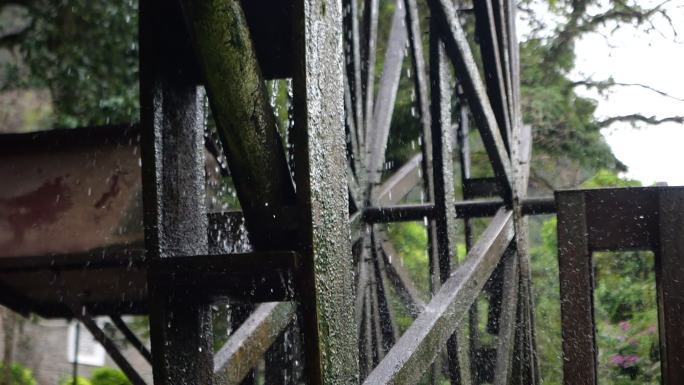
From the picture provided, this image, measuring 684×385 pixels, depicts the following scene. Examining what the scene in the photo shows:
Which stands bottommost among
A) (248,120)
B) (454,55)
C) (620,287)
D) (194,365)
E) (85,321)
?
(620,287)

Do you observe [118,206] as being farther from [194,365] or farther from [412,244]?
[412,244]

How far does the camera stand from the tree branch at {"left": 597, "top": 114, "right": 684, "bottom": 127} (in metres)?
9.42

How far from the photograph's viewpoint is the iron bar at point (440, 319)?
236 cm

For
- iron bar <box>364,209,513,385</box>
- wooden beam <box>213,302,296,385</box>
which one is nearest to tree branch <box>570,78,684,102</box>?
iron bar <box>364,209,513,385</box>

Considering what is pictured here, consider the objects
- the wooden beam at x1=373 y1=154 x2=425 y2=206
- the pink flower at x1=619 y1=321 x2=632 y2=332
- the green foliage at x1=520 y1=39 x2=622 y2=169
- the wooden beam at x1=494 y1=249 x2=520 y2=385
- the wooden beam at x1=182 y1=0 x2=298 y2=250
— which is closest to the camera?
the wooden beam at x1=182 y1=0 x2=298 y2=250

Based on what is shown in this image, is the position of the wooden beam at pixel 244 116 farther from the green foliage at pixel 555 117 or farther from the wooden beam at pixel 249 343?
the green foliage at pixel 555 117

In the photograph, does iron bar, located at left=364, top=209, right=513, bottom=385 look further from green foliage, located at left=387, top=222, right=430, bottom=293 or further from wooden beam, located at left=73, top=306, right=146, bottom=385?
green foliage, located at left=387, top=222, right=430, bottom=293

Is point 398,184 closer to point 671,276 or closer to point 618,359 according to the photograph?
point 671,276

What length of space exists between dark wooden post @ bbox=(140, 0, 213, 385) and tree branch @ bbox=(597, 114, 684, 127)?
8.16 m

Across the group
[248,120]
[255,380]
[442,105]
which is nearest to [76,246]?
[255,380]

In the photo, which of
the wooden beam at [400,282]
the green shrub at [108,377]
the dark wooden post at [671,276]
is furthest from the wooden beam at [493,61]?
the green shrub at [108,377]

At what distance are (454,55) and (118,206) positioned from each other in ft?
6.16

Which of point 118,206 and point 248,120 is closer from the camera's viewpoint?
point 248,120

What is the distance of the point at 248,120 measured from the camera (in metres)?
1.72
